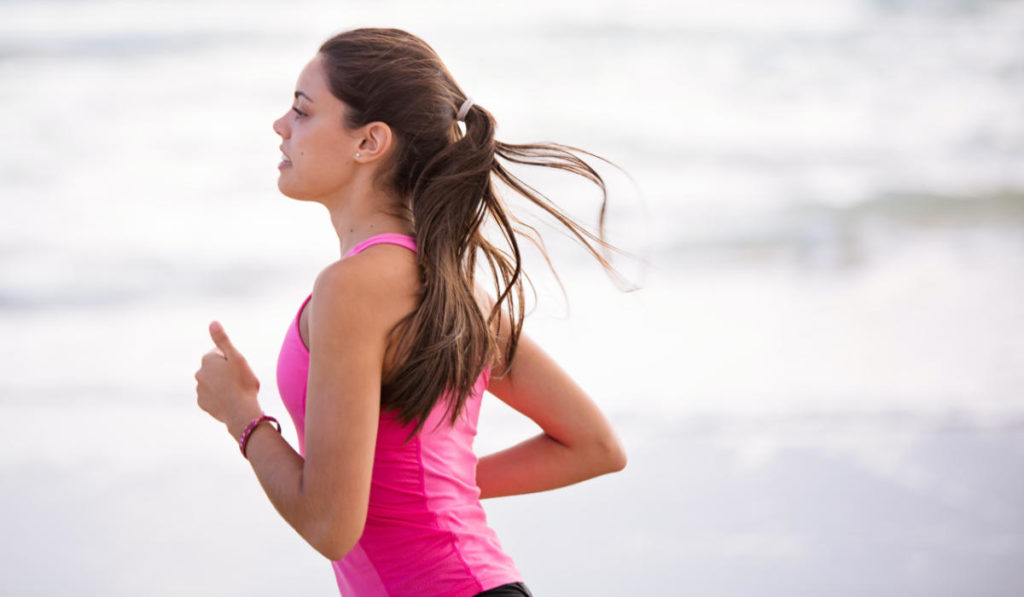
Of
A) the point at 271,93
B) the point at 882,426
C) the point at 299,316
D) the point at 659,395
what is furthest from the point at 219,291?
the point at 299,316

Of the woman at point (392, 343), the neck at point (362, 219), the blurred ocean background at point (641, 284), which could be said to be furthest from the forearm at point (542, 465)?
the blurred ocean background at point (641, 284)

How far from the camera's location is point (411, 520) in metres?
1.41

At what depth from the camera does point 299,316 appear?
140cm

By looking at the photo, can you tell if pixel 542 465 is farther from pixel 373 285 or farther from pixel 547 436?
pixel 373 285

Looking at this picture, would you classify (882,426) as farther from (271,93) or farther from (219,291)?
(271,93)

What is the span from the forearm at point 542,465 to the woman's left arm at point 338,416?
0.47m

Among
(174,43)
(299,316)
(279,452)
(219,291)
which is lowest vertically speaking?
(279,452)

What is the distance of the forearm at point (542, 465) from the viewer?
5.67 ft

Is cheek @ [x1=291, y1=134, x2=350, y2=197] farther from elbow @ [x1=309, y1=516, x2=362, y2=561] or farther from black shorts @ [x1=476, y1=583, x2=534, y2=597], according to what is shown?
black shorts @ [x1=476, y1=583, x2=534, y2=597]

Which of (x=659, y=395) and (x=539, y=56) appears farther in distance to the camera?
(x=539, y=56)

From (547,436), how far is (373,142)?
549mm

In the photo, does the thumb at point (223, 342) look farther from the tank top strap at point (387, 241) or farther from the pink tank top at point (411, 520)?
the tank top strap at point (387, 241)

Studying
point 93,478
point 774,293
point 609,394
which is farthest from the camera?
point 774,293

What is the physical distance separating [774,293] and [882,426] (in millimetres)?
1619
